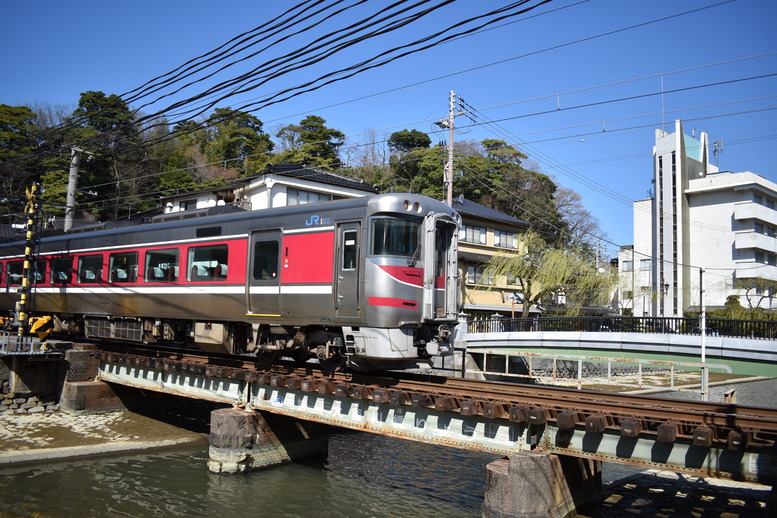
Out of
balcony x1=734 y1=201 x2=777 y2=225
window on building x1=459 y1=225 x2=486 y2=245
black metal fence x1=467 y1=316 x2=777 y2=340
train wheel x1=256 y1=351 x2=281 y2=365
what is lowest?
train wheel x1=256 y1=351 x2=281 y2=365

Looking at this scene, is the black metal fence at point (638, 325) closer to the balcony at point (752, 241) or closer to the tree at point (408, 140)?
the balcony at point (752, 241)

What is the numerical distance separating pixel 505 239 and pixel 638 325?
52.3 feet

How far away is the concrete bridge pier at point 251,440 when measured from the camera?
12.3 metres

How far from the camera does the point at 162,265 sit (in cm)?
1464

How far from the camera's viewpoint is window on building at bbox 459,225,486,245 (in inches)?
1422

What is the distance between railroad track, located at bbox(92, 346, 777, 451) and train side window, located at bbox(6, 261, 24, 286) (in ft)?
31.4

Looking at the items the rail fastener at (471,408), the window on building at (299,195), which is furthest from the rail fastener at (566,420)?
the window on building at (299,195)

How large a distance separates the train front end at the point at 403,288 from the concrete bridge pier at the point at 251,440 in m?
3.26

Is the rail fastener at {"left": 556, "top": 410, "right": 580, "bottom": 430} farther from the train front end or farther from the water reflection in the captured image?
the water reflection

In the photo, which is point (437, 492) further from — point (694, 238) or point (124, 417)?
point (694, 238)

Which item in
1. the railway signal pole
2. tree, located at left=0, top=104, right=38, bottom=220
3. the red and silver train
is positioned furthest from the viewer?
tree, located at left=0, top=104, right=38, bottom=220

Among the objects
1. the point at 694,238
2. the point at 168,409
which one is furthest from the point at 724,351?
the point at 694,238

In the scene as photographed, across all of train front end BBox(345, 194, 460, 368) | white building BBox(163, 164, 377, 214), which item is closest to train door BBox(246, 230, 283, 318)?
train front end BBox(345, 194, 460, 368)

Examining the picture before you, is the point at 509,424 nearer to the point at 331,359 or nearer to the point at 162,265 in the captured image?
the point at 331,359
